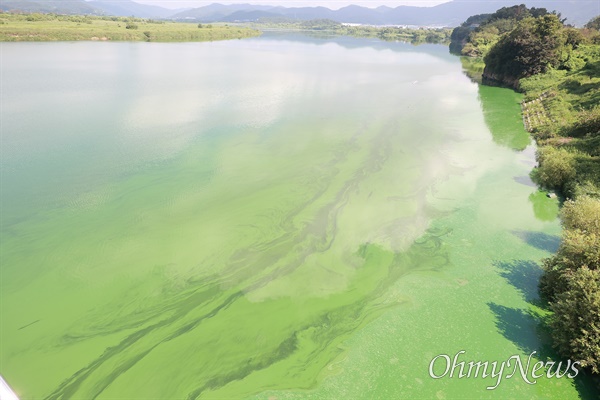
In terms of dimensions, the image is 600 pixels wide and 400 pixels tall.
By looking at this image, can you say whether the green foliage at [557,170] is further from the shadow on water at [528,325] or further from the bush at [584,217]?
the shadow on water at [528,325]

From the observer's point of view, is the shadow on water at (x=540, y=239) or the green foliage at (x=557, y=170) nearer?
the shadow on water at (x=540, y=239)

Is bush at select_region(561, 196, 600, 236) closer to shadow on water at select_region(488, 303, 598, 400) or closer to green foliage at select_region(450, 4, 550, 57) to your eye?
shadow on water at select_region(488, 303, 598, 400)

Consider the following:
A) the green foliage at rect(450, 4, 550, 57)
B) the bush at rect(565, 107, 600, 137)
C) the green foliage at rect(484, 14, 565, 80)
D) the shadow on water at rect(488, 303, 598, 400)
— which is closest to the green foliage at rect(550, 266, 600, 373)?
the shadow on water at rect(488, 303, 598, 400)

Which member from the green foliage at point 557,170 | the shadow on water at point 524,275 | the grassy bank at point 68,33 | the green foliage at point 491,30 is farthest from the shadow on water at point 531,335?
the grassy bank at point 68,33

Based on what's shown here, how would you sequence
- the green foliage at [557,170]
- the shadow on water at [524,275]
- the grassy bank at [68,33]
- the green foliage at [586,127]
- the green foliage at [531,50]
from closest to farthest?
1. the shadow on water at [524,275]
2. the green foliage at [557,170]
3. the green foliage at [586,127]
4. the green foliage at [531,50]
5. the grassy bank at [68,33]

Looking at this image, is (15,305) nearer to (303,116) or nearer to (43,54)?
(303,116)

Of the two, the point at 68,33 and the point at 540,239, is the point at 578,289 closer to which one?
the point at 540,239
